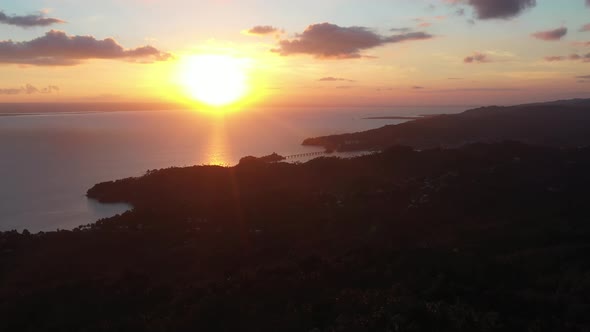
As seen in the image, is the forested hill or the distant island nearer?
the distant island

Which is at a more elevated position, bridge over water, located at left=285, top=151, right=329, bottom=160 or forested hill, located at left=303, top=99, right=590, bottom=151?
forested hill, located at left=303, top=99, right=590, bottom=151

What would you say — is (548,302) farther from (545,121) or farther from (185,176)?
(545,121)

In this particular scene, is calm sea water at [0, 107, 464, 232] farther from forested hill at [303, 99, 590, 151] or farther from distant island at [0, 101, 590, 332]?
forested hill at [303, 99, 590, 151]

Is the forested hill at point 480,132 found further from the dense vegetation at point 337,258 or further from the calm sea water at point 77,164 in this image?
the dense vegetation at point 337,258

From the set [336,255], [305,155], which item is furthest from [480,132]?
[336,255]

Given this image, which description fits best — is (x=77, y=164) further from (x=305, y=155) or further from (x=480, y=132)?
(x=480, y=132)

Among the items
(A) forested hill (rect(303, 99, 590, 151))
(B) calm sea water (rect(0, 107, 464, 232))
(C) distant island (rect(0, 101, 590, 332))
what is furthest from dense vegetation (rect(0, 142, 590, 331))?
(A) forested hill (rect(303, 99, 590, 151))
